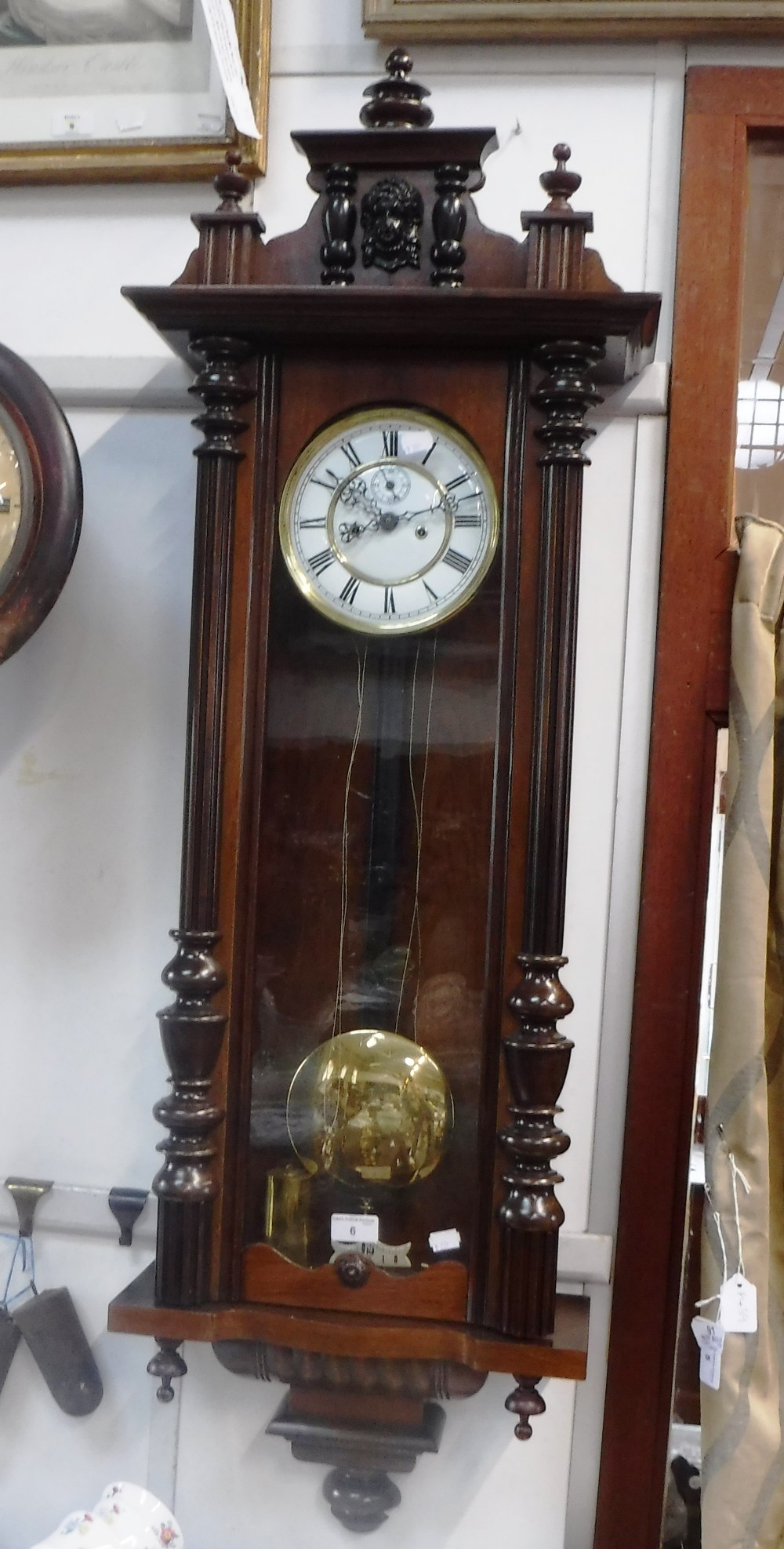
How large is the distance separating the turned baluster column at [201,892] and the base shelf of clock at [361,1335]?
2 cm

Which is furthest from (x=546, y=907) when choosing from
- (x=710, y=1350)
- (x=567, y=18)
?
(x=567, y=18)

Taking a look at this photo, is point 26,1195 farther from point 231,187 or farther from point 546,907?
point 231,187

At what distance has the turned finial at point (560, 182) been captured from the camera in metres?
0.73

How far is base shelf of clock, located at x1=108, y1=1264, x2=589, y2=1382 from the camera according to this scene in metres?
0.73

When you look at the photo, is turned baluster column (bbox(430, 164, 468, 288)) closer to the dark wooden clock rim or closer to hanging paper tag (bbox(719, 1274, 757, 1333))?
the dark wooden clock rim

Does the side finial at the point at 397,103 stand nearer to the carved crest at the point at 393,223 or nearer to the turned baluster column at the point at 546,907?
the carved crest at the point at 393,223

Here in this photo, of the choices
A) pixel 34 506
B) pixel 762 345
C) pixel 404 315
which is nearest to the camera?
pixel 404 315

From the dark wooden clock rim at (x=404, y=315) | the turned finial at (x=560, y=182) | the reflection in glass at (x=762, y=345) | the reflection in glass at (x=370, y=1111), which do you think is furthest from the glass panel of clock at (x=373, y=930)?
the reflection in glass at (x=762, y=345)

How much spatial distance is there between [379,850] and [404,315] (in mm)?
353

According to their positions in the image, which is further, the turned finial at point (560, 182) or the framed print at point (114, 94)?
the framed print at point (114, 94)

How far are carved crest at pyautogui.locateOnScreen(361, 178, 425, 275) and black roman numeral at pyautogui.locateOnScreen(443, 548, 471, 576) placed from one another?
19 cm

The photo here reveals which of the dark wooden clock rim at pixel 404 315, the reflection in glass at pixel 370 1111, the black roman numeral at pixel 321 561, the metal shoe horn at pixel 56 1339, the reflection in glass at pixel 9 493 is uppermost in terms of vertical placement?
the dark wooden clock rim at pixel 404 315

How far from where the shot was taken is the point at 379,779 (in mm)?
787

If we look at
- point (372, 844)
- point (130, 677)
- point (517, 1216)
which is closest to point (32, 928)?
point (130, 677)
